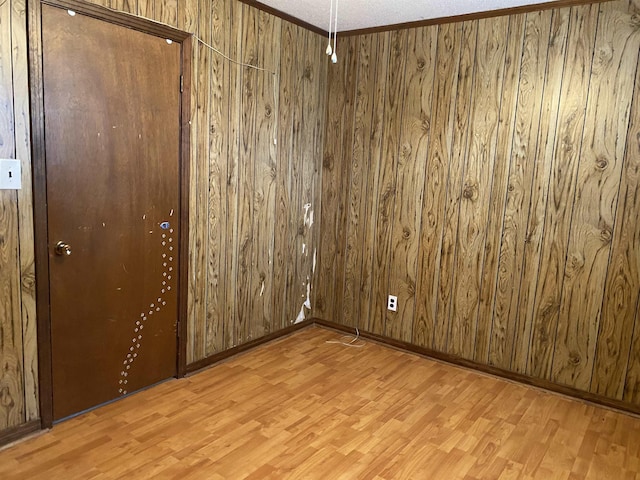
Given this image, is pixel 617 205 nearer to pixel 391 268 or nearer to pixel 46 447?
pixel 391 268

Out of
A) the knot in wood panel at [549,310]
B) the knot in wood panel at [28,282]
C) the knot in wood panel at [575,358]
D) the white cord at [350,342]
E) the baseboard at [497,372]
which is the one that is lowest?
the white cord at [350,342]

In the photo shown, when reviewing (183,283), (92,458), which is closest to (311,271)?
(183,283)

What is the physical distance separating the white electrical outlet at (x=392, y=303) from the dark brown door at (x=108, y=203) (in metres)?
1.70

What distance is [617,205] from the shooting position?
9.46 feet

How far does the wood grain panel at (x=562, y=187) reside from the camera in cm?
290

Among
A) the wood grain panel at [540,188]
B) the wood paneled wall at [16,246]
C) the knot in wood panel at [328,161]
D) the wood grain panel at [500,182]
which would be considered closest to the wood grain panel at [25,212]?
the wood paneled wall at [16,246]

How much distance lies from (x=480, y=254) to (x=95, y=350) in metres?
2.54

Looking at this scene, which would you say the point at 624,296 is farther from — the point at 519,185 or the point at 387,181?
the point at 387,181

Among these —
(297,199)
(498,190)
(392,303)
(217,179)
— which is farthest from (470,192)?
(217,179)

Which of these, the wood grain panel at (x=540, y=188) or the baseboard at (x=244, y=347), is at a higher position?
the wood grain panel at (x=540, y=188)

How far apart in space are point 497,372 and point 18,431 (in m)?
2.93

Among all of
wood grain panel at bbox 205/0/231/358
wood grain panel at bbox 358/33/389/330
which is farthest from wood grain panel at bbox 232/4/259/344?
wood grain panel at bbox 358/33/389/330

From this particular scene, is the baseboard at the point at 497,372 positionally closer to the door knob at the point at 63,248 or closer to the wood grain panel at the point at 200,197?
the wood grain panel at the point at 200,197

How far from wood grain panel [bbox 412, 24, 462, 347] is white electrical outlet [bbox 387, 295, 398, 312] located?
178mm
